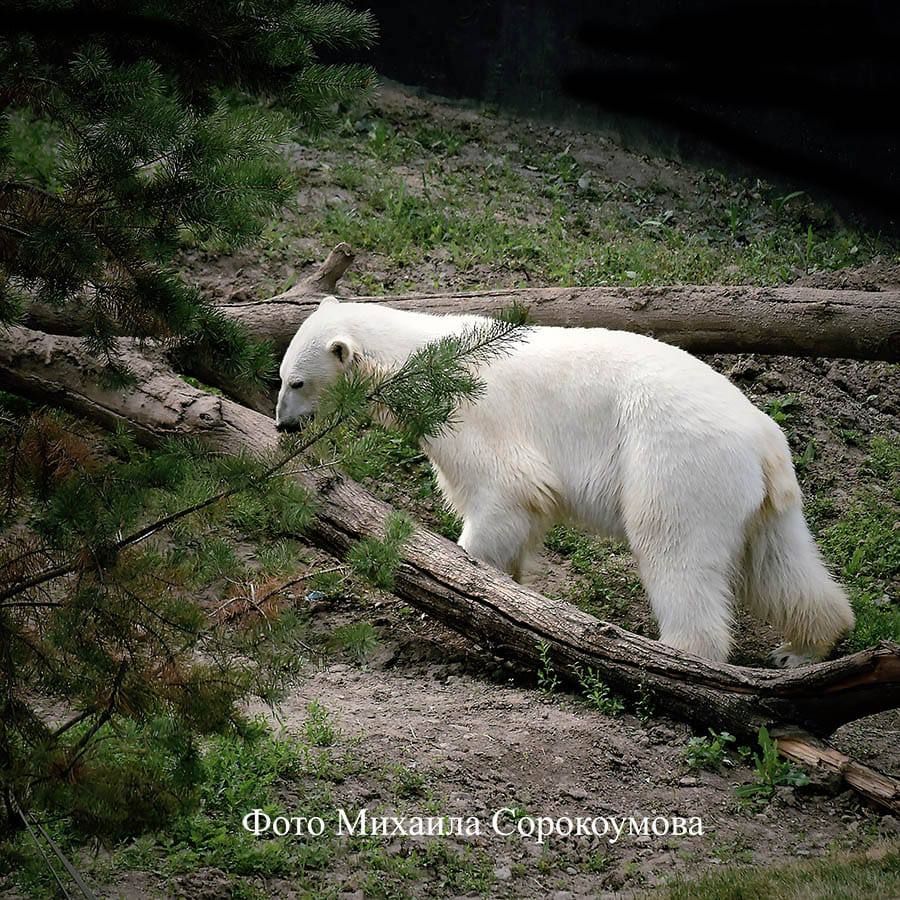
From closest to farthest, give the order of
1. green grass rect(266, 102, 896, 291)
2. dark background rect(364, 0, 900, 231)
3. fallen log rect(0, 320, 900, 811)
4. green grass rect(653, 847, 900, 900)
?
green grass rect(653, 847, 900, 900) < fallen log rect(0, 320, 900, 811) < green grass rect(266, 102, 896, 291) < dark background rect(364, 0, 900, 231)

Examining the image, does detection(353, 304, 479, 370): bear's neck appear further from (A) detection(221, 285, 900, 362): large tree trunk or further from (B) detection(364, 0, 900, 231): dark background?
(B) detection(364, 0, 900, 231): dark background

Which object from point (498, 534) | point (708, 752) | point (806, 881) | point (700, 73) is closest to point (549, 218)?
point (700, 73)

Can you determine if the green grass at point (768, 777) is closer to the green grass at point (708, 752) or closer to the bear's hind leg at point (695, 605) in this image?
the green grass at point (708, 752)

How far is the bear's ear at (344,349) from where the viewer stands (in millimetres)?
5715

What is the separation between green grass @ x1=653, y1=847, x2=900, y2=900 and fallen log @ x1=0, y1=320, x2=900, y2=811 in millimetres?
516

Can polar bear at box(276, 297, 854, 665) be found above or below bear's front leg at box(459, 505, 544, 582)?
above

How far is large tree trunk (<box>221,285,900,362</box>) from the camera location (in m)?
6.55

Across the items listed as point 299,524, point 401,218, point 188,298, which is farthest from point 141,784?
point 401,218

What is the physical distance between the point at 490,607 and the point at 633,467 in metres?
1.02

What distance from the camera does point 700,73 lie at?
36.9 ft

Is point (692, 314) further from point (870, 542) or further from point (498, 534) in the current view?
point (498, 534)

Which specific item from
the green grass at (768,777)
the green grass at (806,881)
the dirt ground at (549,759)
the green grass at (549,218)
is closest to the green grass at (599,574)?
the dirt ground at (549,759)

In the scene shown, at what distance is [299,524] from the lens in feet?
8.89

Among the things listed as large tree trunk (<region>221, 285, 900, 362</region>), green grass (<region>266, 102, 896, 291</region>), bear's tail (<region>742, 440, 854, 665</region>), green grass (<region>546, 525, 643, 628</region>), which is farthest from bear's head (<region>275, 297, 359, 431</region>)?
green grass (<region>266, 102, 896, 291</region>)
